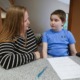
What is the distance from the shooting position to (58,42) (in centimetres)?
154

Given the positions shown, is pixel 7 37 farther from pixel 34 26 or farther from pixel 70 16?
pixel 70 16

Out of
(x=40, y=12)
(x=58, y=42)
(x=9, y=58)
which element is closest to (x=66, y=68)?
(x=9, y=58)

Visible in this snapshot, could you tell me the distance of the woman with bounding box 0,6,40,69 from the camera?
95 centimetres

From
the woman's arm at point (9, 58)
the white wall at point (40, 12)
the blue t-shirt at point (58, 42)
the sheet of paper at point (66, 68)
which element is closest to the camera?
the sheet of paper at point (66, 68)

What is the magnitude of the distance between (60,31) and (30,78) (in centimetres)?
93

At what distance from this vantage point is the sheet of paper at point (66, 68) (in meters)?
0.82

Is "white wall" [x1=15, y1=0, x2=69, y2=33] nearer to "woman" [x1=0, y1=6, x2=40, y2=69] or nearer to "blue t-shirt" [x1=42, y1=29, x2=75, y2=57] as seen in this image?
"blue t-shirt" [x1=42, y1=29, x2=75, y2=57]

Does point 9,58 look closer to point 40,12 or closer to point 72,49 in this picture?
point 72,49

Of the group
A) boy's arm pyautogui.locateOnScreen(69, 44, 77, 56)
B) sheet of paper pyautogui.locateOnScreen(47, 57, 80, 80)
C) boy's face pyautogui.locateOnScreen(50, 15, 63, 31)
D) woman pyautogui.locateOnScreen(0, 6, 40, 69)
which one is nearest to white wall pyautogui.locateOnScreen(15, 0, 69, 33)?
boy's face pyautogui.locateOnScreen(50, 15, 63, 31)

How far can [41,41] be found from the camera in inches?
64.9

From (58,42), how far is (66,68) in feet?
2.07

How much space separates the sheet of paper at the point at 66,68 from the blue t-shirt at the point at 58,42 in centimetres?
41

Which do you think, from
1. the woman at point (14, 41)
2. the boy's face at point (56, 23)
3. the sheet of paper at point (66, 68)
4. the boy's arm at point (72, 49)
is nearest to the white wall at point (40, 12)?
the boy's face at point (56, 23)

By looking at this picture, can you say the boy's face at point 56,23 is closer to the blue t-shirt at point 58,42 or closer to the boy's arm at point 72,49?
the blue t-shirt at point 58,42
